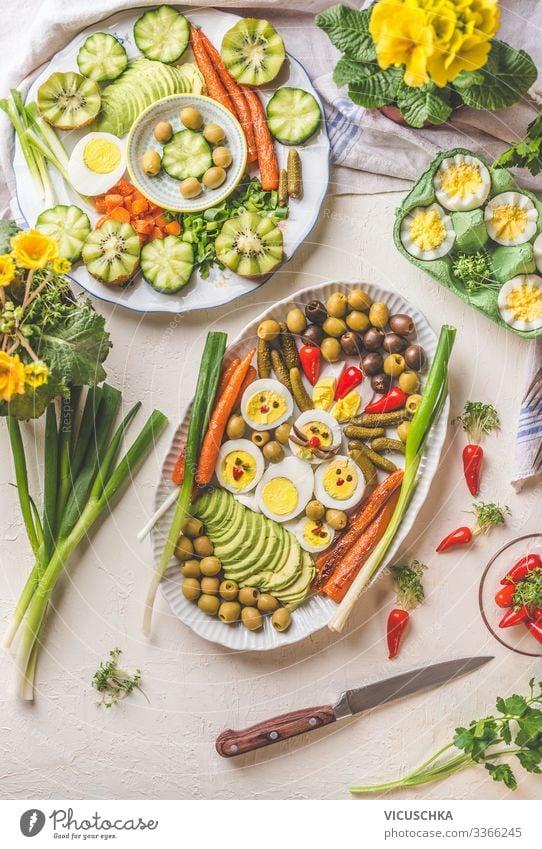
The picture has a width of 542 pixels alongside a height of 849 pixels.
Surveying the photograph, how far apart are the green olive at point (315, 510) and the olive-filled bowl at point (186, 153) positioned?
67cm

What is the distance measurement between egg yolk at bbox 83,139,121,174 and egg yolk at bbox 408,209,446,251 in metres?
0.66

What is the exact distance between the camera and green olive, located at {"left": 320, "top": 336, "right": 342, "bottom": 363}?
1.64 metres

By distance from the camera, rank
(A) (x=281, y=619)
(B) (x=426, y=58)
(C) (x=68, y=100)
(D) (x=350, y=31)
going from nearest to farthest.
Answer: (B) (x=426, y=58)
(D) (x=350, y=31)
(A) (x=281, y=619)
(C) (x=68, y=100)

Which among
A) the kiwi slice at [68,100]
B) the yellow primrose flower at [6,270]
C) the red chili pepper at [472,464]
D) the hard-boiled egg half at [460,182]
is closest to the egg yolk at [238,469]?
the red chili pepper at [472,464]

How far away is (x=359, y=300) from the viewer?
5.36ft

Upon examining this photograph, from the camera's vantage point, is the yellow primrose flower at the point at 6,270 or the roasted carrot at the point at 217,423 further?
the roasted carrot at the point at 217,423

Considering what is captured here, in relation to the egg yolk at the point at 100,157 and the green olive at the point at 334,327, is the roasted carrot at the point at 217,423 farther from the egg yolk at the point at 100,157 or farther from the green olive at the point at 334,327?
the egg yolk at the point at 100,157

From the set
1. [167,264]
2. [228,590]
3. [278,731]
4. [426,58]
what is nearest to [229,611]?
[228,590]

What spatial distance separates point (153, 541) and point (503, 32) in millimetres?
1263

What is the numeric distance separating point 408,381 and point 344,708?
68cm

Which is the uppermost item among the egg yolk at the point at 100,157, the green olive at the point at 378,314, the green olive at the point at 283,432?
the egg yolk at the point at 100,157

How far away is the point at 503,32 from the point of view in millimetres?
1609

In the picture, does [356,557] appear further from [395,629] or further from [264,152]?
[264,152]

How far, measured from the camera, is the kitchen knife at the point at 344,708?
160 cm
